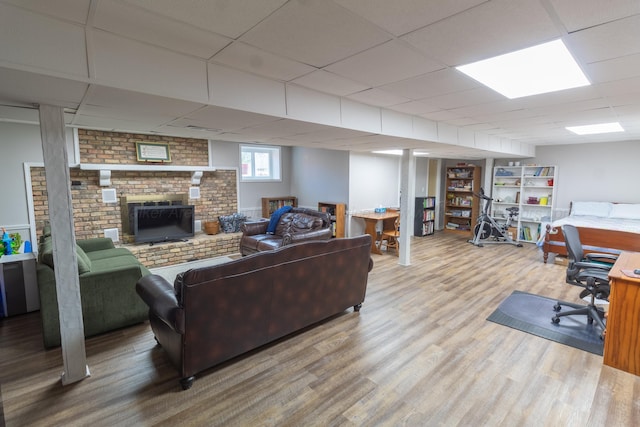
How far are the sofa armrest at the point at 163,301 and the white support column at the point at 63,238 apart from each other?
1.52 feet

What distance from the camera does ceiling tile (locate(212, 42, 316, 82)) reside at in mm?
1896

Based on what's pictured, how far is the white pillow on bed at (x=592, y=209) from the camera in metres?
6.02

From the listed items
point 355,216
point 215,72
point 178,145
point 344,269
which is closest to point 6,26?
point 215,72

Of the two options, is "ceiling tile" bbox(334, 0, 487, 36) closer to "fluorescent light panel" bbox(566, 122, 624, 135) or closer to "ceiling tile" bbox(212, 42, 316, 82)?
"ceiling tile" bbox(212, 42, 316, 82)

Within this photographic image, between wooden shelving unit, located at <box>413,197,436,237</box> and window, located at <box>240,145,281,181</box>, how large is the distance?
143 inches

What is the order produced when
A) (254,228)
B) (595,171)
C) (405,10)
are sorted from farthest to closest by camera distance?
(595,171) < (254,228) < (405,10)

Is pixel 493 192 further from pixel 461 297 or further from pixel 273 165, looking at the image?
pixel 273 165

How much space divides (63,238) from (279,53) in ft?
6.56

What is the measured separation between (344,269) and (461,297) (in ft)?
5.98

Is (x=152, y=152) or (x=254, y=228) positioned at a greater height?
(x=152, y=152)

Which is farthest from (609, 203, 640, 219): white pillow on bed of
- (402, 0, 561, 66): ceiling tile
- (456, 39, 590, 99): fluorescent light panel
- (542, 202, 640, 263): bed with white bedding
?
(402, 0, 561, 66): ceiling tile

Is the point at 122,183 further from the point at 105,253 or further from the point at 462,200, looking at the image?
the point at 462,200

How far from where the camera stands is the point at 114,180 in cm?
515

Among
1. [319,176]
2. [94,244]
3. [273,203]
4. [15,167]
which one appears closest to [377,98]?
[319,176]
